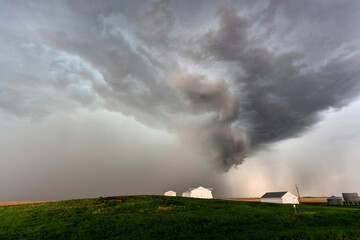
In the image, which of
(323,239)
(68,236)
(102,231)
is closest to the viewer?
(323,239)

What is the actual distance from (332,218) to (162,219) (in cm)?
2789

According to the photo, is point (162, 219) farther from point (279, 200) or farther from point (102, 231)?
point (279, 200)

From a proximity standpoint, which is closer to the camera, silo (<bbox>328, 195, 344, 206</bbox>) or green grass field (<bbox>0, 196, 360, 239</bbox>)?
green grass field (<bbox>0, 196, 360, 239</bbox>)

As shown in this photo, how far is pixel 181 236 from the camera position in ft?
72.5

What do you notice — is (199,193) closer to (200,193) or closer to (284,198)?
(200,193)

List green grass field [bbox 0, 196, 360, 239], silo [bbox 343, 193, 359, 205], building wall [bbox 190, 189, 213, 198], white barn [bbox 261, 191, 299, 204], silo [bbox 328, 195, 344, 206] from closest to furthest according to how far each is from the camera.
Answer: green grass field [bbox 0, 196, 360, 239] < white barn [bbox 261, 191, 299, 204] < silo [bbox 328, 195, 344, 206] < silo [bbox 343, 193, 359, 205] < building wall [bbox 190, 189, 213, 198]

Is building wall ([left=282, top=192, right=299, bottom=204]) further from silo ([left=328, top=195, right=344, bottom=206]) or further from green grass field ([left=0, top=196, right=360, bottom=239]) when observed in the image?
green grass field ([left=0, top=196, right=360, bottom=239])

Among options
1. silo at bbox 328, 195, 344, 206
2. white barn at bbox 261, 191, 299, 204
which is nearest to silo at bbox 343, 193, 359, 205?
silo at bbox 328, 195, 344, 206

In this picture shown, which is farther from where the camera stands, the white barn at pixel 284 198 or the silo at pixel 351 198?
the silo at pixel 351 198

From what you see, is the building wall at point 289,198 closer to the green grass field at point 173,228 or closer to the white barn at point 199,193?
the white barn at point 199,193

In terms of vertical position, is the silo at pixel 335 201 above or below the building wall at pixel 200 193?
below

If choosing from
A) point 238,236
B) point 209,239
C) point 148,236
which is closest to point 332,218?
point 238,236

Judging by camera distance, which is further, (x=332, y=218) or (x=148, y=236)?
(x=332, y=218)

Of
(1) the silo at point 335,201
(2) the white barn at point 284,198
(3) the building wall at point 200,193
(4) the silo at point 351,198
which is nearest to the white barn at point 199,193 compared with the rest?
(3) the building wall at point 200,193
